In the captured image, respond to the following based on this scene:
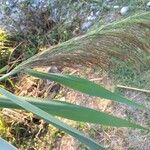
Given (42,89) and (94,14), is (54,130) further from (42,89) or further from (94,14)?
(94,14)

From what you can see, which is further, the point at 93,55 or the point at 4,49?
the point at 4,49

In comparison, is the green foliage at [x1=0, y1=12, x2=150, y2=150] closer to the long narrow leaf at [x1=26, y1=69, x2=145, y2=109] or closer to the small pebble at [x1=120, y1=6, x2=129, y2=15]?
the long narrow leaf at [x1=26, y1=69, x2=145, y2=109]

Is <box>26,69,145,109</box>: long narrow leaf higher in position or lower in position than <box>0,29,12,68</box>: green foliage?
higher

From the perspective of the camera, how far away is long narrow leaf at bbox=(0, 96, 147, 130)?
55.8 inches

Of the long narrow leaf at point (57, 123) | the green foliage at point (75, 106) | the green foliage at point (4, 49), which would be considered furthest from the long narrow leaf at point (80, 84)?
the green foliage at point (4, 49)

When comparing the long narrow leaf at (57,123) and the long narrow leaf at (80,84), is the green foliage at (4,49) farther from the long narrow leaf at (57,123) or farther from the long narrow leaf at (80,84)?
the long narrow leaf at (57,123)

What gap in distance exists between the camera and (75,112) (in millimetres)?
1437

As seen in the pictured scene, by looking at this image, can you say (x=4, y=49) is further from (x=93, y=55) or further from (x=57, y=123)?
(x=57, y=123)

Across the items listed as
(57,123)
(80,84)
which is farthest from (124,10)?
(57,123)

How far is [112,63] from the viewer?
138 centimetres

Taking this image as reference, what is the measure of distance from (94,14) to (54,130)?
108 centimetres

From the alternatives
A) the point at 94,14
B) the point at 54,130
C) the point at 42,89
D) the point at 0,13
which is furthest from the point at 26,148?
the point at 0,13

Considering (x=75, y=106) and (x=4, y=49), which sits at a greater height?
(x=75, y=106)

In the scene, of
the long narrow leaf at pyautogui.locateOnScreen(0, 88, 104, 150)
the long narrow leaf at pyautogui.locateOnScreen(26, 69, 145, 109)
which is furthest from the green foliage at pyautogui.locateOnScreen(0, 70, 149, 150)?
the long narrow leaf at pyautogui.locateOnScreen(0, 88, 104, 150)
